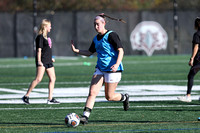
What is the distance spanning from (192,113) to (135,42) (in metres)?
24.9

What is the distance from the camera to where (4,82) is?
56.9 feet

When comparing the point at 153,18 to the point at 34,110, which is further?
the point at 153,18

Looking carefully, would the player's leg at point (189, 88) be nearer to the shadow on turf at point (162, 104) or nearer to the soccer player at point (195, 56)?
the soccer player at point (195, 56)

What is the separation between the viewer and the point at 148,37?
34.4 m

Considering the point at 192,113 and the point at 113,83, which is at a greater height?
the point at 113,83

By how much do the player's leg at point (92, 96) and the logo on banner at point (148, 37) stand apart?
25592 millimetres

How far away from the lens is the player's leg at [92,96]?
8602 mm

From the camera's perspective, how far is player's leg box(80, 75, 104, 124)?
28.2 feet

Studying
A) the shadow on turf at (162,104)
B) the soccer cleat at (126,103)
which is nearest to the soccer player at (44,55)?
the shadow on turf at (162,104)

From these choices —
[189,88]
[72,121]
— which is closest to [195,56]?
[189,88]

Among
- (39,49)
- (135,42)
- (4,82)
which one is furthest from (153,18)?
(39,49)

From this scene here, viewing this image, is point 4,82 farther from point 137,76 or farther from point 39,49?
point 39,49

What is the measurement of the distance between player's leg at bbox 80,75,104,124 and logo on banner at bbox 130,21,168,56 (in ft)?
84.0

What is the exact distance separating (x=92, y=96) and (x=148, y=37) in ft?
84.7
